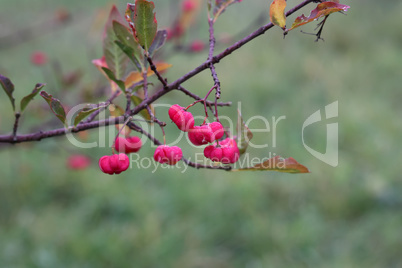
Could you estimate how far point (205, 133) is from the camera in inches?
27.7

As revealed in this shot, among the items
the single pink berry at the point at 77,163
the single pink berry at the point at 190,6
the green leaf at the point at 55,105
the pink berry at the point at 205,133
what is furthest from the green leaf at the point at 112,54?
the single pink berry at the point at 77,163

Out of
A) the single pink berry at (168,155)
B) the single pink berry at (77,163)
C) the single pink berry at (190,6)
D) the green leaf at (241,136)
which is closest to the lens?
the single pink berry at (168,155)

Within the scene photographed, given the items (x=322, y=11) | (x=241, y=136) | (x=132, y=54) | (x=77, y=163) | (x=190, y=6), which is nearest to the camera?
(x=322, y=11)

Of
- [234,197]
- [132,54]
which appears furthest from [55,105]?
[234,197]

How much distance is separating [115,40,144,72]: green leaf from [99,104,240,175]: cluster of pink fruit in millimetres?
137

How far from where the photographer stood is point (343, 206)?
8.45 ft

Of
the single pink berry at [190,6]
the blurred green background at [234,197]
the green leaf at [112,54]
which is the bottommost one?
the blurred green background at [234,197]

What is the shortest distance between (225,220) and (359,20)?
12.1 ft

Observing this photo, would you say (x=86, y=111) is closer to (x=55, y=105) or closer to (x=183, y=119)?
(x=55, y=105)

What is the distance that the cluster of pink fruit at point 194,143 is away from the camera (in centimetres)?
71

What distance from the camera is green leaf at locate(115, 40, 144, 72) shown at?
2.56 feet

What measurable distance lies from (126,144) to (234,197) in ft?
5.75

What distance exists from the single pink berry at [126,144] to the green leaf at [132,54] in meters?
0.17

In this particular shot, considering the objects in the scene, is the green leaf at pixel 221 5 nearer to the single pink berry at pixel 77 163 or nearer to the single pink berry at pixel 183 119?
the single pink berry at pixel 183 119
